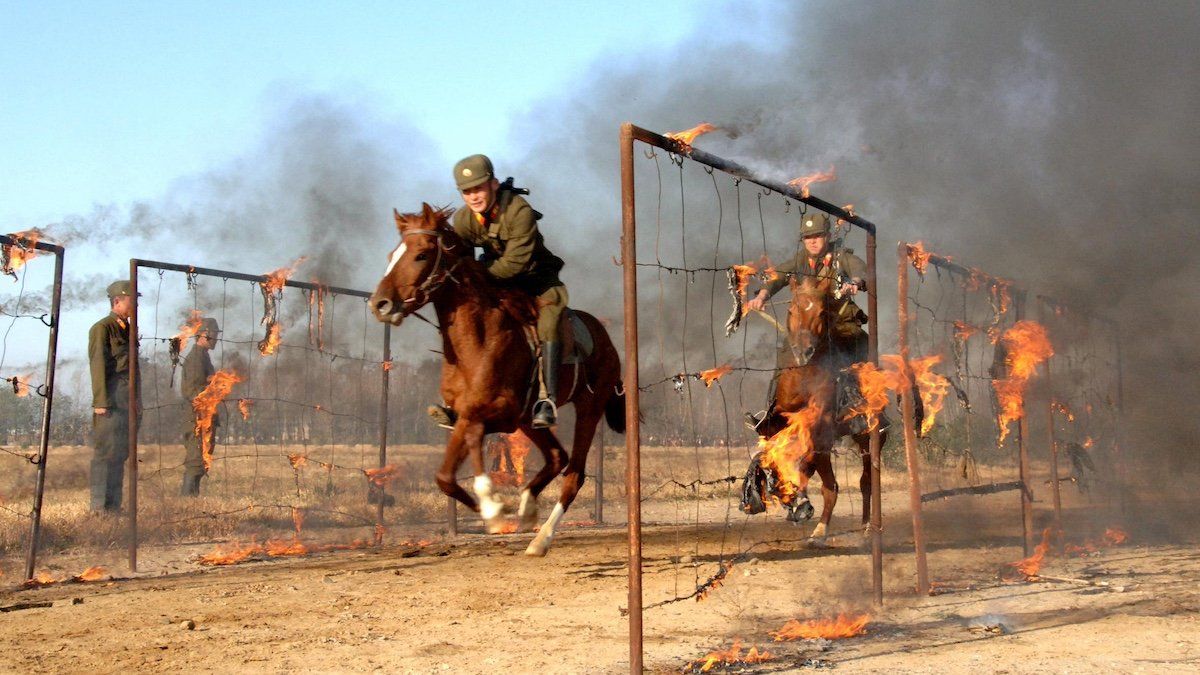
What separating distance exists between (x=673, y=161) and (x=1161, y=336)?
1455cm

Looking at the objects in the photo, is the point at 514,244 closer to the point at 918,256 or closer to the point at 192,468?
the point at 918,256

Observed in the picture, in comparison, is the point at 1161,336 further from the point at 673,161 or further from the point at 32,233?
the point at 32,233

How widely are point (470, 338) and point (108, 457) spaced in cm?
851

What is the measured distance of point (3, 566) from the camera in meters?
10.8

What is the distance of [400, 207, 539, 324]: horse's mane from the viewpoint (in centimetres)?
800

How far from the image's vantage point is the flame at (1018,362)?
11.1 meters

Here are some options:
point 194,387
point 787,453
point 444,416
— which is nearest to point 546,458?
point 444,416

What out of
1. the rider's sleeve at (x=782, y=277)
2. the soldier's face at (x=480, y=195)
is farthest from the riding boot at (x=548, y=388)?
the rider's sleeve at (x=782, y=277)

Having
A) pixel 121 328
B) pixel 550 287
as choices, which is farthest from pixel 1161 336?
pixel 121 328

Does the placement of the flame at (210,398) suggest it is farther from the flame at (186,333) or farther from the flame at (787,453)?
the flame at (787,453)

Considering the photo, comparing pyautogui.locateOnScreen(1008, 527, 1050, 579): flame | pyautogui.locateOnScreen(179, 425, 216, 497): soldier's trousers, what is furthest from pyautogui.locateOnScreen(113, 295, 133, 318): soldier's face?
pyautogui.locateOnScreen(1008, 527, 1050, 579): flame

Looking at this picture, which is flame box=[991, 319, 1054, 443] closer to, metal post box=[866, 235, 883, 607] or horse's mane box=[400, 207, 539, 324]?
metal post box=[866, 235, 883, 607]

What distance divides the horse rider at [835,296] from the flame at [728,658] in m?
4.32

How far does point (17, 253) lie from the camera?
1036cm
